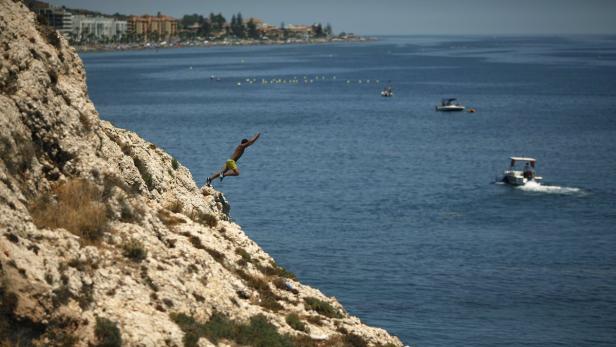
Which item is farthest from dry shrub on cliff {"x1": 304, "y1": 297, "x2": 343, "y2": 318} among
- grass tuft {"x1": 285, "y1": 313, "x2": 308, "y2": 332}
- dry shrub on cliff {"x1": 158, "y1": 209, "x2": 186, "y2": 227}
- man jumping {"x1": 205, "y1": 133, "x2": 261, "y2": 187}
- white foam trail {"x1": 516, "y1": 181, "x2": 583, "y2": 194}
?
white foam trail {"x1": 516, "y1": 181, "x2": 583, "y2": 194}

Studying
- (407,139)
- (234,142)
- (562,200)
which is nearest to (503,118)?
(407,139)

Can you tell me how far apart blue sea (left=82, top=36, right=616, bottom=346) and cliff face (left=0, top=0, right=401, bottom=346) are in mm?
18968

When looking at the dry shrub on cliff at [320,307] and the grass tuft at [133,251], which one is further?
the dry shrub on cliff at [320,307]

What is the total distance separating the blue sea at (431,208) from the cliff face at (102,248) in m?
19.0

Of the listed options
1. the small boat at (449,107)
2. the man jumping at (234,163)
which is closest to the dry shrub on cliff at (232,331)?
the man jumping at (234,163)

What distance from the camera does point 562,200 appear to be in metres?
71.1

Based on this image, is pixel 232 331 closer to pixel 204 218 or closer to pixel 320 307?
pixel 320 307

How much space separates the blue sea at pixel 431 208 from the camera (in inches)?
1682

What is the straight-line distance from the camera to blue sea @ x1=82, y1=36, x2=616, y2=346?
140ft

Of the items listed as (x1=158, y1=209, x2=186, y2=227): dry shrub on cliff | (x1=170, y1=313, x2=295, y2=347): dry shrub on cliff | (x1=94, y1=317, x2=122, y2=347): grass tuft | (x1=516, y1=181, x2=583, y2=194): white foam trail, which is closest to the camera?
(x1=94, y1=317, x2=122, y2=347): grass tuft

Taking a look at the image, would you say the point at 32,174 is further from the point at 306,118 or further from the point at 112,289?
the point at 306,118

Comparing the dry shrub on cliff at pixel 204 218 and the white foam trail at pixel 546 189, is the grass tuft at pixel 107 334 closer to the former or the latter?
the dry shrub on cliff at pixel 204 218

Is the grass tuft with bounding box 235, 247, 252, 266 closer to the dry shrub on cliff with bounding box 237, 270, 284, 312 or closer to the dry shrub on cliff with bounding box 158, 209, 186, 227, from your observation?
the dry shrub on cliff with bounding box 237, 270, 284, 312

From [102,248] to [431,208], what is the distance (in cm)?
5335
